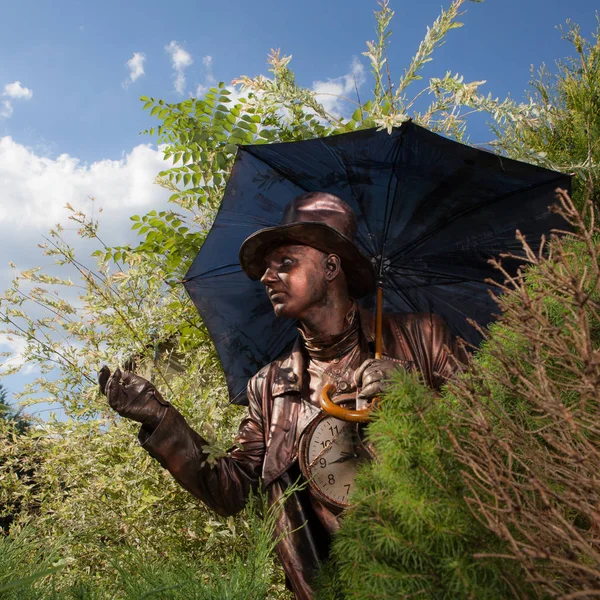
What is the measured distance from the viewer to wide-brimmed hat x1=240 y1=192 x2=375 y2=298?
111 inches

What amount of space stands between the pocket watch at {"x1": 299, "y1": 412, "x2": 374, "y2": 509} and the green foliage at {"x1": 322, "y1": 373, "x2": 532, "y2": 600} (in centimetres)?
83

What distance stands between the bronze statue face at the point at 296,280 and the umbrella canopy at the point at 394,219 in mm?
464

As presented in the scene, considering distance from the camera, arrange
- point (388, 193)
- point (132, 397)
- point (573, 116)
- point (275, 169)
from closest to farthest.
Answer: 1. point (132, 397)
2. point (388, 193)
3. point (275, 169)
4. point (573, 116)

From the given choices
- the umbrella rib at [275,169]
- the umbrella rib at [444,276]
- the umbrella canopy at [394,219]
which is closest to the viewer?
the umbrella canopy at [394,219]

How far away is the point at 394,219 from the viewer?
10.5ft

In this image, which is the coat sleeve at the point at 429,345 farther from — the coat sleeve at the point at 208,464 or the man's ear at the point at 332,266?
the coat sleeve at the point at 208,464

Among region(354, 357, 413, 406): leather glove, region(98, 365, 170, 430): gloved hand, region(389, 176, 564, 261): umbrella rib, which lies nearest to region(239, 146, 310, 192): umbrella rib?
region(389, 176, 564, 261): umbrella rib

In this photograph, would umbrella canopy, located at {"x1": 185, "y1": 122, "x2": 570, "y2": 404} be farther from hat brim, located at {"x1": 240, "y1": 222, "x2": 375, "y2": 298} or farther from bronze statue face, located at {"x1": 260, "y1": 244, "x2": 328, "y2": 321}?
bronze statue face, located at {"x1": 260, "y1": 244, "x2": 328, "y2": 321}

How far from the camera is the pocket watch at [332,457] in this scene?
2.55 m

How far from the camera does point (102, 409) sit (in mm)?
4051

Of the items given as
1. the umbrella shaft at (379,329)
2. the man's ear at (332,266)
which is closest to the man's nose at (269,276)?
the man's ear at (332,266)

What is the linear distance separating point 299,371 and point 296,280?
17.3 inches

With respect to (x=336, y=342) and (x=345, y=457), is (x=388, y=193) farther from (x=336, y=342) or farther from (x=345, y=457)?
(x=345, y=457)

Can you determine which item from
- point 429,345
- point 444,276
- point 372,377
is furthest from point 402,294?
point 372,377
